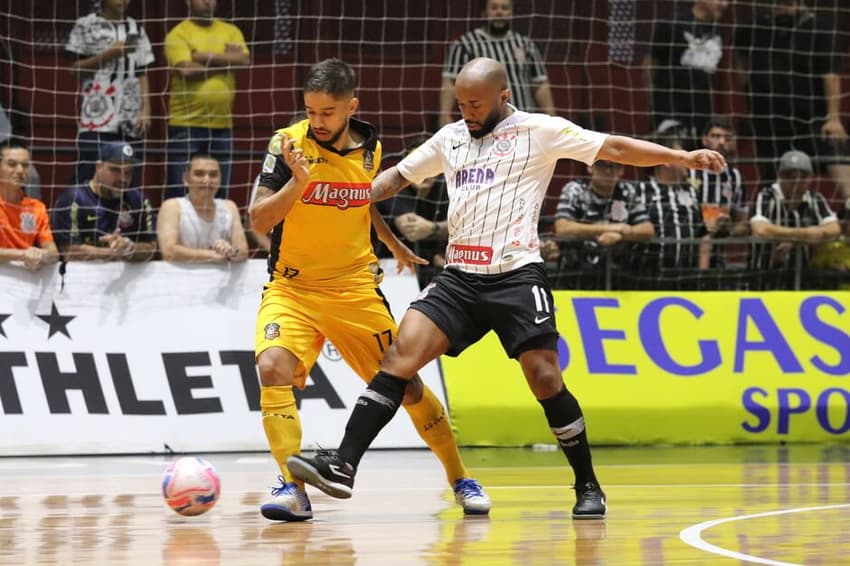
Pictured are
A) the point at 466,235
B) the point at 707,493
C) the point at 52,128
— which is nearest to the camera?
the point at 466,235

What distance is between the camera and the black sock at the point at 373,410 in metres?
6.81

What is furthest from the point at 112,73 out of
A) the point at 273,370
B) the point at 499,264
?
the point at 499,264

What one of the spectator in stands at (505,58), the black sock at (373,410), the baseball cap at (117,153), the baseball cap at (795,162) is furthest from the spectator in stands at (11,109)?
the baseball cap at (795,162)

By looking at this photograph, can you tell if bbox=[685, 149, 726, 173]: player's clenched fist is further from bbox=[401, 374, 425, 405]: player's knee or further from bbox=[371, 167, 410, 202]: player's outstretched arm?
bbox=[401, 374, 425, 405]: player's knee

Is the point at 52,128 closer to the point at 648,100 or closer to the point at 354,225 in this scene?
the point at 648,100

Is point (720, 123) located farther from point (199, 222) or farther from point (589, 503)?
point (589, 503)

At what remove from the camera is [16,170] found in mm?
11320

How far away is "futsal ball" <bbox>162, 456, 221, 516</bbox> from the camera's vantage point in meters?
6.61

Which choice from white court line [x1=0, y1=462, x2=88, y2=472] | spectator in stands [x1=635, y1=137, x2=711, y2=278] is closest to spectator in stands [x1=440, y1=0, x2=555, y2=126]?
spectator in stands [x1=635, y1=137, x2=711, y2=278]

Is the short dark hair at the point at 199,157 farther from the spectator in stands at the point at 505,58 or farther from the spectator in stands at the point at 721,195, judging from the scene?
the spectator in stands at the point at 721,195

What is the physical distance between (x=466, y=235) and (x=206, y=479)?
169cm

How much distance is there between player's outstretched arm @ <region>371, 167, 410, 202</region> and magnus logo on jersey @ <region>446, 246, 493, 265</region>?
0.49m

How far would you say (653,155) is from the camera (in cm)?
687

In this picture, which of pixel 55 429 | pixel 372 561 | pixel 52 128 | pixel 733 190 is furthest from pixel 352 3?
pixel 372 561
